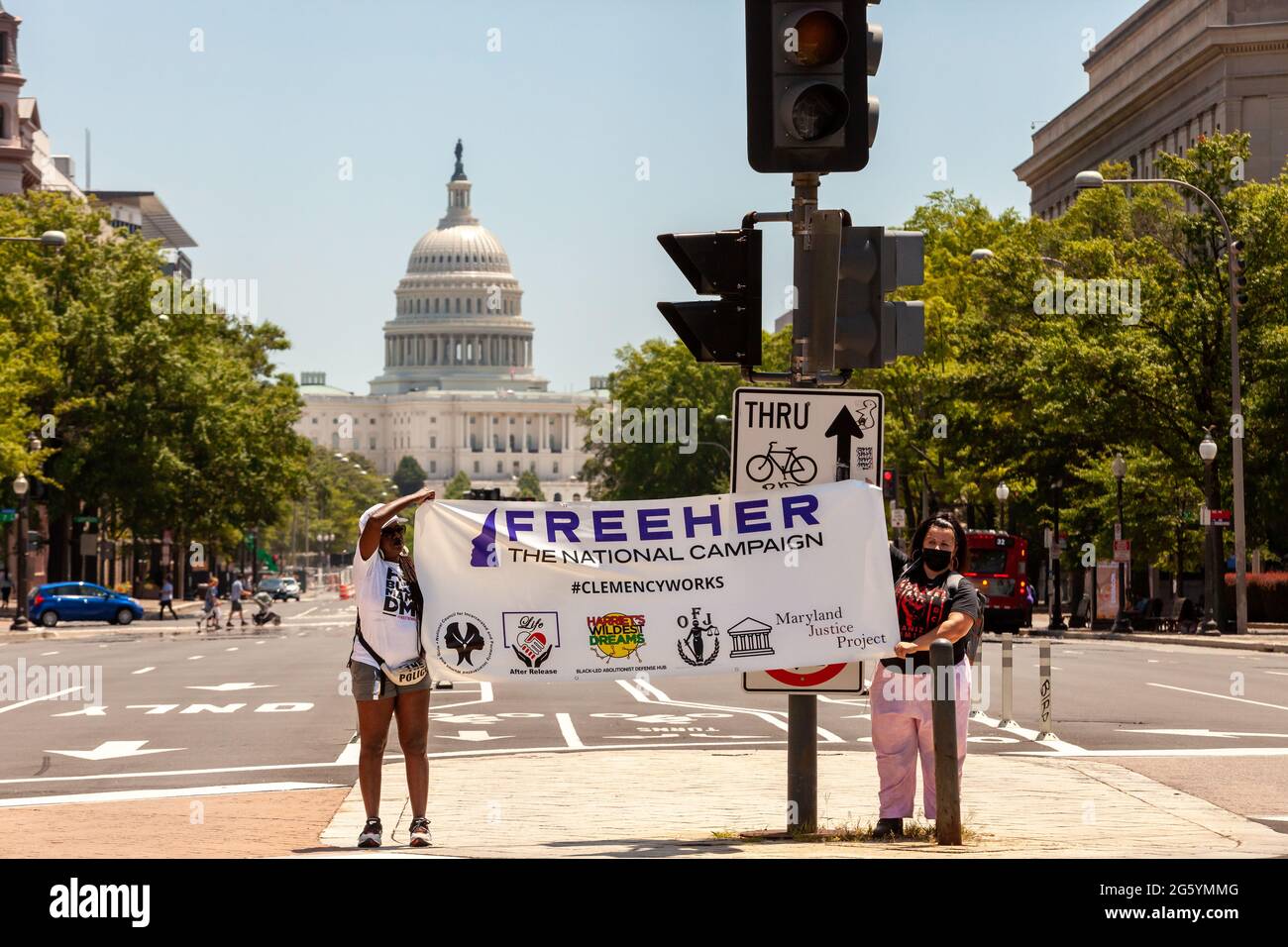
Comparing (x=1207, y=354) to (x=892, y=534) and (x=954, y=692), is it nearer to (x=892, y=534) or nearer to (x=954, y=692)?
(x=892, y=534)

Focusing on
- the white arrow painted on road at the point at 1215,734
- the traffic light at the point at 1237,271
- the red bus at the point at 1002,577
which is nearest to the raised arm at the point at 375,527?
the white arrow painted on road at the point at 1215,734

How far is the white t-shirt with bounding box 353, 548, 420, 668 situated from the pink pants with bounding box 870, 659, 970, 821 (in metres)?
2.43

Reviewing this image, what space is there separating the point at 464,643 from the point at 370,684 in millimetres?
526

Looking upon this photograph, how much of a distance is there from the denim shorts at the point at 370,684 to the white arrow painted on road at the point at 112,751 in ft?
23.7

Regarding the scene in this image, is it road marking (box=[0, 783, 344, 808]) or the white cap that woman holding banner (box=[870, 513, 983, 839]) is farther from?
road marking (box=[0, 783, 344, 808])

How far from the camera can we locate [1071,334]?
5478 cm


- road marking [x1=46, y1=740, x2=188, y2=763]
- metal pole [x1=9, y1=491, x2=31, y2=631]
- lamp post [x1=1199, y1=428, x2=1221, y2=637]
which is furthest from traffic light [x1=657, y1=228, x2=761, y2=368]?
metal pole [x1=9, y1=491, x2=31, y2=631]

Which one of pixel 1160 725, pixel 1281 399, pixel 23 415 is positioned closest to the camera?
pixel 1160 725

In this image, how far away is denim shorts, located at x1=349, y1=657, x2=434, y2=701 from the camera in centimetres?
1141

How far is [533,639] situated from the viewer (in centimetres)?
1128

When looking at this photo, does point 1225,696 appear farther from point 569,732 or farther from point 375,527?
point 375,527
